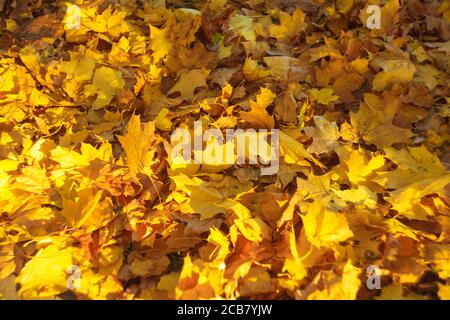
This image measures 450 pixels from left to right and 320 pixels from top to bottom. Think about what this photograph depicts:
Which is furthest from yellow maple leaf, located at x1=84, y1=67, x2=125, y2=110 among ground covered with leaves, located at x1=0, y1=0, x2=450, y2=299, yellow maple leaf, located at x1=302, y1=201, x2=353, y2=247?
yellow maple leaf, located at x1=302, y1=201, x2=353, y2=247

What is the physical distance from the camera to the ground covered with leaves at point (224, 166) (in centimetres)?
129

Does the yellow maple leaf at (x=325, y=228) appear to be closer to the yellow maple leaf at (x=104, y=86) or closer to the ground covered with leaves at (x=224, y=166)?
the ground covered with leaves at (x=224, y=166)

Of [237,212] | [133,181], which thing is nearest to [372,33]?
[237,212]

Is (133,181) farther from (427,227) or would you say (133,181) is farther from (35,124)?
(427,227)

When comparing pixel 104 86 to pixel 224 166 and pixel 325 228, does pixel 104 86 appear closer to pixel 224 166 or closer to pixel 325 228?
pixel 224 166

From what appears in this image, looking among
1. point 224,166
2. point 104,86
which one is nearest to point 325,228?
point 224,166

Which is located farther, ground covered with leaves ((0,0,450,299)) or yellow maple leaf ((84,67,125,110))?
yellow maple leaf ((84,67,125,110))

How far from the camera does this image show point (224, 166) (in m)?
1.53

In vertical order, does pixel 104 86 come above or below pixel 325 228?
above

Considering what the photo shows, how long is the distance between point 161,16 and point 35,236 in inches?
49.2

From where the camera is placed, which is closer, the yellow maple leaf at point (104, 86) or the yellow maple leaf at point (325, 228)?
the yellow maple leaf at point (325, 228)

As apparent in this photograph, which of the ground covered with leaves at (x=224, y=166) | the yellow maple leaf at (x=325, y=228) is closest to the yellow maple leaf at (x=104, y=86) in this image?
the ground covered with leaves at (x=224, y=166)

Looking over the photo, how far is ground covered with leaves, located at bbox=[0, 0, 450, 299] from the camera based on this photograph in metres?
1.29

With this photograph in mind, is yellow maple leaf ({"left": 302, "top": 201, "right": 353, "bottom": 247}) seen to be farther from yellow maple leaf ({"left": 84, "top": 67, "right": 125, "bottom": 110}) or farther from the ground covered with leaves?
yellow maple leaf ({"left": 84, "top": 67, "right": 125, "bottom": 110})
